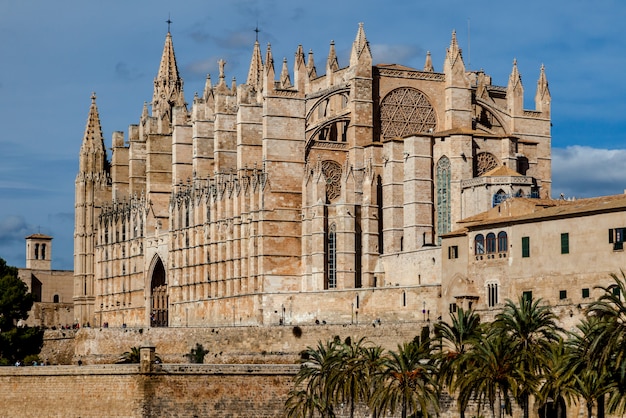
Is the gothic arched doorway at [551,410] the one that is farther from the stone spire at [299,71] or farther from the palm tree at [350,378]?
the stone spire at [299,71]

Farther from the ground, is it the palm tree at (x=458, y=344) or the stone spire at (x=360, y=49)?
the stone spire at (x=360, y=49)

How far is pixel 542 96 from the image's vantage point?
270ft

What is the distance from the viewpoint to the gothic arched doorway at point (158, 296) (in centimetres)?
9544

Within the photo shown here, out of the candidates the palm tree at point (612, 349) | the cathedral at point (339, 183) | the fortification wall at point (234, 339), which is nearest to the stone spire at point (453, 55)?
the cathedral at point (339, 183)

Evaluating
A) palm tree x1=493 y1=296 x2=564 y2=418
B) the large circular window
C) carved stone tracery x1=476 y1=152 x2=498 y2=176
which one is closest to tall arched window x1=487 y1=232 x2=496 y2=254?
palm tree x1=493 y1=296 x2=564 y2=418

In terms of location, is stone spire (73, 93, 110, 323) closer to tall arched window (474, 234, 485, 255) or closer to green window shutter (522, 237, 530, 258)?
tall arched window (474, 234, 485, 255)

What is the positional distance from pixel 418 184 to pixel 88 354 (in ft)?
67.3

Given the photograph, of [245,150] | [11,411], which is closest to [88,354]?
[245,150]

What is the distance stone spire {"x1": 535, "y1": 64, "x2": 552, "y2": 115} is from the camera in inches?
3226

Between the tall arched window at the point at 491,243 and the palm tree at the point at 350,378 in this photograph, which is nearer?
the palm tree at the point at 350,378

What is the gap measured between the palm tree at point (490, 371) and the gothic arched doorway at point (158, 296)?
4507 centimetres

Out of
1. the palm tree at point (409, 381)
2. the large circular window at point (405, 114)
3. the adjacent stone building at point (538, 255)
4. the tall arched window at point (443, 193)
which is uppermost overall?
the large circular window at point (405, 114)

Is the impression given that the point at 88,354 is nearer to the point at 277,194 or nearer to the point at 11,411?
the point at 277,194

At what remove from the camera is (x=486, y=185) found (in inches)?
2835
